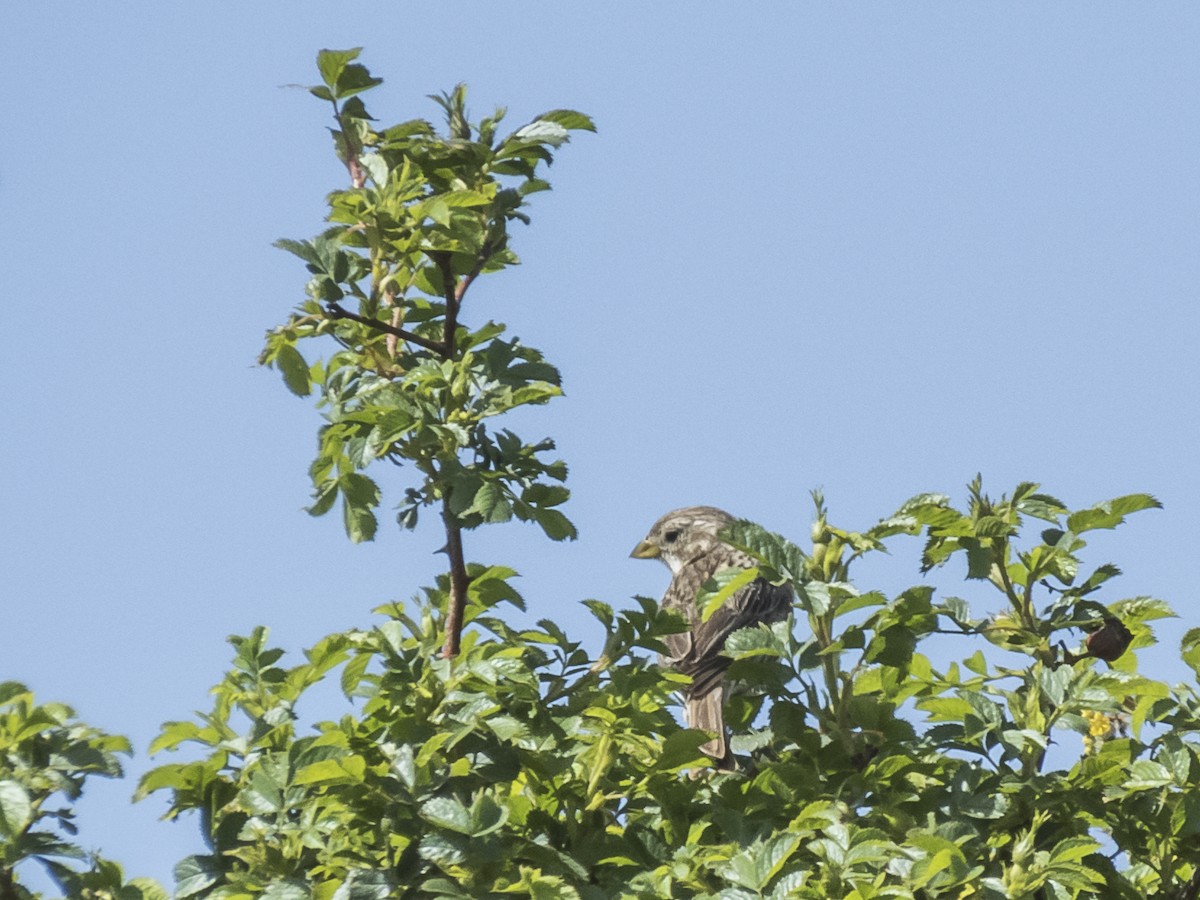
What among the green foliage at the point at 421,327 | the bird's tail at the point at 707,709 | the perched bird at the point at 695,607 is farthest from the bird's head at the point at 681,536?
the green foliage at the point at 421,327

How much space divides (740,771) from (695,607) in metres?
1.27

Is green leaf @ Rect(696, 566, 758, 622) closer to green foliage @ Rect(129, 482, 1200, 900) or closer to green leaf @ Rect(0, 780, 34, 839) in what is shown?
green foliage @ Rect(129, 482, 1200, 900)

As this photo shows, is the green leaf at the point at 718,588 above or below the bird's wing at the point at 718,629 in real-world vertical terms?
below

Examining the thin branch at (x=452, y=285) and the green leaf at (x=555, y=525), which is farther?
the thin branch at (x=452, y=285)

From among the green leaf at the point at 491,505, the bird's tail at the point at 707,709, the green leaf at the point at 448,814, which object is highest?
the bird's tail at the point at 707,709

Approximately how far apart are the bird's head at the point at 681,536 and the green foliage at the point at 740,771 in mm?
5733

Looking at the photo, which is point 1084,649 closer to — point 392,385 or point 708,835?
point 708,835

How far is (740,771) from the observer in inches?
172

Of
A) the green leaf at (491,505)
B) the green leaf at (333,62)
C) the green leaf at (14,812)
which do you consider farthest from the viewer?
the green leaf at (333,62)

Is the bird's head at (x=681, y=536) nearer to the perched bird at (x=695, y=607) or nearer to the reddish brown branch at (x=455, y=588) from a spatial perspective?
the perched bird at (x=695, y=607)

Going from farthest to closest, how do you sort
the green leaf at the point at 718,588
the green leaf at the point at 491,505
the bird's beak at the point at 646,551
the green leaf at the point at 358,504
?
1. the bird's beak at the point at 646,551
2. the green leaf at the point at 358,504
3. the green leaf at the point at 491,505
4. the green leaf at the point at 718,588

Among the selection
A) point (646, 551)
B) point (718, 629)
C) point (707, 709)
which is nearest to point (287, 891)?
→ point (707, 709)

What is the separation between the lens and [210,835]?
386cm

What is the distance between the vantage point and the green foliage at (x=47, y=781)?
12.0 ft
